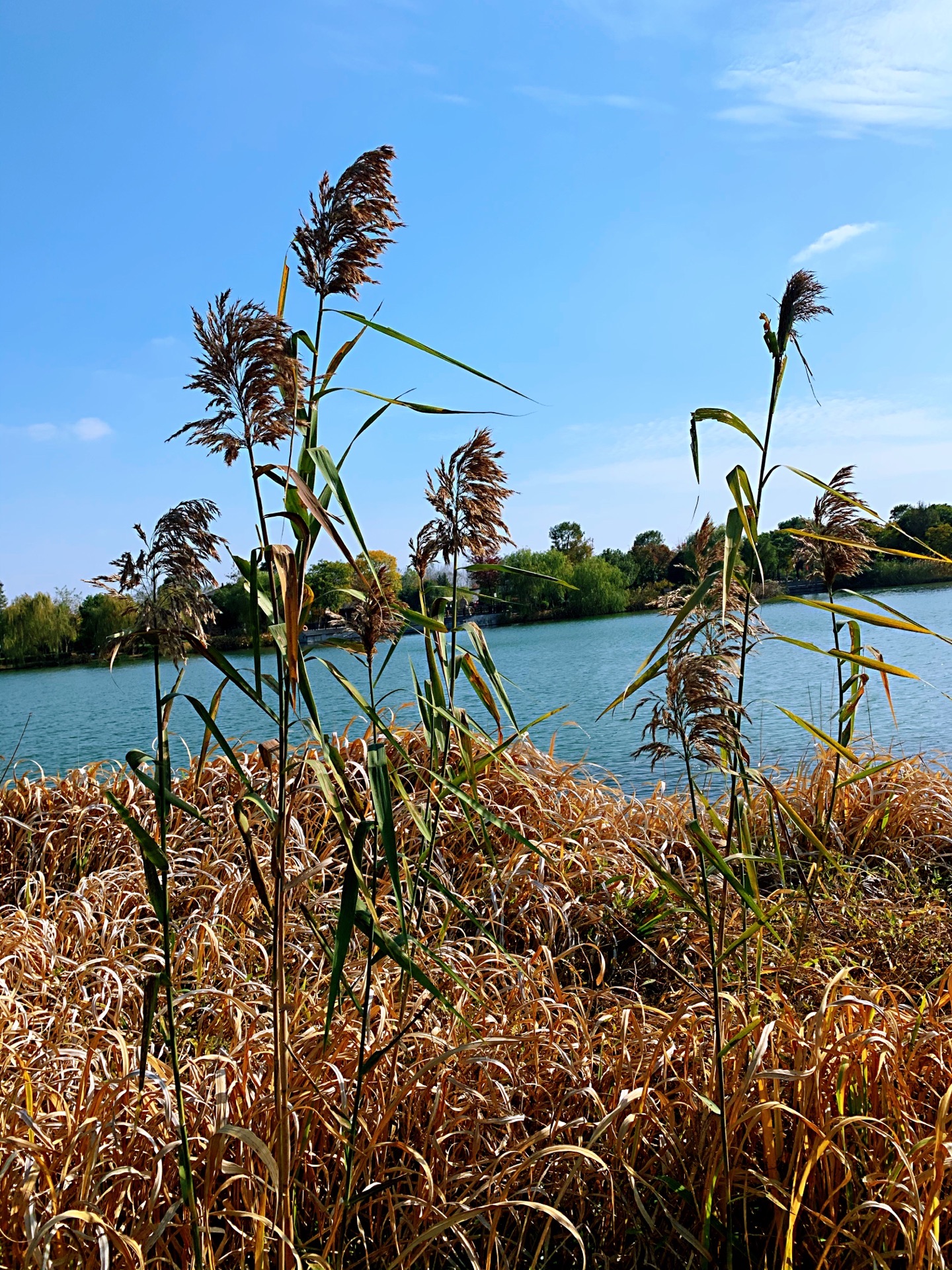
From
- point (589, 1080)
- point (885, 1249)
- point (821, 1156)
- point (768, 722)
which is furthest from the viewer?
point (768, 722)

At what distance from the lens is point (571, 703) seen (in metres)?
3.04

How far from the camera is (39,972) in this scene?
2605 millimetres

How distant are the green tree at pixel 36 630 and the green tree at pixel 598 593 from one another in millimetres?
15354

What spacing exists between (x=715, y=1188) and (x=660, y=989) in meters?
1.21

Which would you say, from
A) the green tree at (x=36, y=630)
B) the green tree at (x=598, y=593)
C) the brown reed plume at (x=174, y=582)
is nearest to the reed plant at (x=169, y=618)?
the brown reed plume at (x=174, y=582)

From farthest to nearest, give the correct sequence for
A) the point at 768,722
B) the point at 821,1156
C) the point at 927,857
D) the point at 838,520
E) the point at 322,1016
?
the point at 768,722, the point at 927,857, the point at 838,520, the point at 322,1016, the point at 821,1156

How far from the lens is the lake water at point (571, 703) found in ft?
21.5

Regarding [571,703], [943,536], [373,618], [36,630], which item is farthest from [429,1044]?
[943,536]

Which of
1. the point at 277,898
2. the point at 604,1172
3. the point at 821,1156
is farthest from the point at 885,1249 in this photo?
the point at 277,898

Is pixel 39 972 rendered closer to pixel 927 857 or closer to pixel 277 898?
pixel 277 898

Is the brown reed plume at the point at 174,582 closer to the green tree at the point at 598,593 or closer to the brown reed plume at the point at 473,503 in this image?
the brown reed plume at the point at 473,503

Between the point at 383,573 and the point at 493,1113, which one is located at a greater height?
the point at 383,573

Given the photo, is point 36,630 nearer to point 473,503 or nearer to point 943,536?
point 473,503

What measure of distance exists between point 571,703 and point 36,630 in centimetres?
2735
